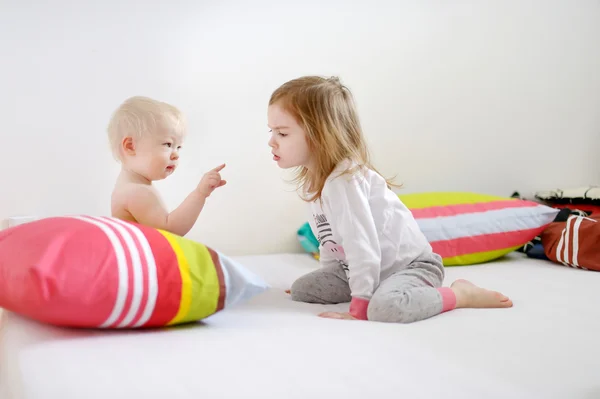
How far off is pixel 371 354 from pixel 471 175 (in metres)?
1.76

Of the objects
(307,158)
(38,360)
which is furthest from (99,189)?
(38,360)

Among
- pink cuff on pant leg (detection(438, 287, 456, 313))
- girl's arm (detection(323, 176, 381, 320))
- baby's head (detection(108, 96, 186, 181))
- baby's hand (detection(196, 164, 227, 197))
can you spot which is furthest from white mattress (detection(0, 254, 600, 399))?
baby's head (detection(108, 96, 186, 181))

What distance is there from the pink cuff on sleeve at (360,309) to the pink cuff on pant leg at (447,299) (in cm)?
16

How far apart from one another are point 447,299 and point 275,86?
3.75ft

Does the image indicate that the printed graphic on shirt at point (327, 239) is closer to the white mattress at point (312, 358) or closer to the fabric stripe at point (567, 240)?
the white mattress at point (312, 358)

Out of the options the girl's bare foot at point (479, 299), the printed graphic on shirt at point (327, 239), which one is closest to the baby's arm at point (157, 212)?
the printed graphic on shirt at point (327, 239)

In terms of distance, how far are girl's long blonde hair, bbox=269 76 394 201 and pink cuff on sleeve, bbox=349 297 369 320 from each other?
27 cm

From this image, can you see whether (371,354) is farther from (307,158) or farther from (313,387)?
(307,158)

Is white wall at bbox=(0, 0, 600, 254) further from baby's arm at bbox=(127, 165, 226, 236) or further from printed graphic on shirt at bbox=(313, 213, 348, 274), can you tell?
printed graphic on shirt at bbox=(313, 213, 348, 274)

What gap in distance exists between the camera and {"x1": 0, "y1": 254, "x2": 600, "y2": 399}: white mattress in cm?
79

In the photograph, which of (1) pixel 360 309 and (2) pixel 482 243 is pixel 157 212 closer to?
(1) pixel 360 309

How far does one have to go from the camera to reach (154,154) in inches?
59.7

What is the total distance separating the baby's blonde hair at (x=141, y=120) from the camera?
151 centimetres

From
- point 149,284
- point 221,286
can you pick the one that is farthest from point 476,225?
point 149,284
